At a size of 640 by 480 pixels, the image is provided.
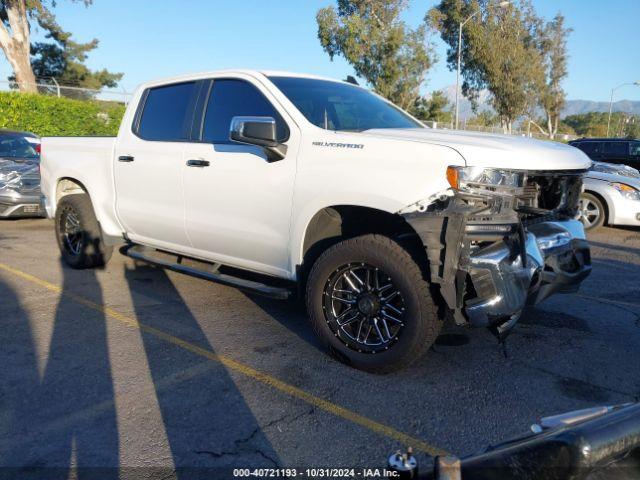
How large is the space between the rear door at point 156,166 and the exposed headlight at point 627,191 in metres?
7.65

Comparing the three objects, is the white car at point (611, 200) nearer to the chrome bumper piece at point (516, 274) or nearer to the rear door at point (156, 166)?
the chrome bumper piece at point (516, 274)

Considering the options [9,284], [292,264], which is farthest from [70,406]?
[9,284]

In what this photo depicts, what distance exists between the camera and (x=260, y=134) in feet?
12.6

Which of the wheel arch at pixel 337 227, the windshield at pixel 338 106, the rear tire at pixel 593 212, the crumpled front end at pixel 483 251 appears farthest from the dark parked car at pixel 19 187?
the rear tire at pixel 593 212

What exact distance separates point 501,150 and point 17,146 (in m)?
9.64

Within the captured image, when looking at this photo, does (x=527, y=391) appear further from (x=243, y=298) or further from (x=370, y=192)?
(x=243, y=298)

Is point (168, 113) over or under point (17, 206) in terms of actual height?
over

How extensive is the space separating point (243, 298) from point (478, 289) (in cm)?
271

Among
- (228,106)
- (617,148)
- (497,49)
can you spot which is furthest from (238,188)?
(497,49)

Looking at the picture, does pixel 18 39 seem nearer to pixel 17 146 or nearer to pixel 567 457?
pixel 17 146

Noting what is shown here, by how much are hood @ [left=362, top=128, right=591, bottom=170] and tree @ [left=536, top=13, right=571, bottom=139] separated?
4171cm

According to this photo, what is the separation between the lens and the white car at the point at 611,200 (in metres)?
9.44

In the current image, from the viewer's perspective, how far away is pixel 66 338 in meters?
4.29

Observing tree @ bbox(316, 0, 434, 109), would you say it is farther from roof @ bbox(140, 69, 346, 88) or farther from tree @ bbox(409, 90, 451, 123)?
roof @ bbox(140, 69, 346, 88)
